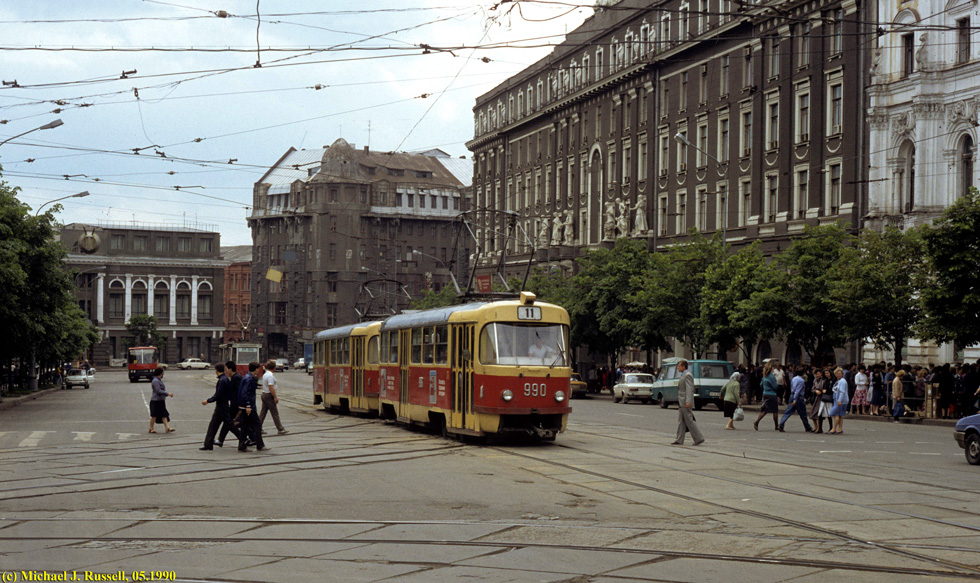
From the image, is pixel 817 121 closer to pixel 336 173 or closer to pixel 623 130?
pixel 623 130

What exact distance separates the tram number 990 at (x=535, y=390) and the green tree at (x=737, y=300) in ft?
74.0

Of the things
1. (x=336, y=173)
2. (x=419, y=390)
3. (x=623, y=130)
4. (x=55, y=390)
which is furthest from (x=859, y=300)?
(x=336, y=173)

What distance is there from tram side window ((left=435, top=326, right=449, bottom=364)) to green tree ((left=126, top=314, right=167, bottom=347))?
328 feet

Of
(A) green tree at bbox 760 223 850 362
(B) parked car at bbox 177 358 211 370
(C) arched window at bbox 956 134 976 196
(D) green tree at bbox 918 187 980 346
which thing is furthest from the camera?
(B) parked car at bbox 177 358 211 370

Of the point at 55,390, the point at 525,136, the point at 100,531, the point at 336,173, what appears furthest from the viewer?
the point at 336,173

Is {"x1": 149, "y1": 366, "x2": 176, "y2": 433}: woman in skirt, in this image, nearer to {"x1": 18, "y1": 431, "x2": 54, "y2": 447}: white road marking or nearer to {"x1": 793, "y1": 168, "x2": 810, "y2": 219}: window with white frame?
{"x1": 18, "y1": 431, "x2": 54, "y2": 447}: white road marking

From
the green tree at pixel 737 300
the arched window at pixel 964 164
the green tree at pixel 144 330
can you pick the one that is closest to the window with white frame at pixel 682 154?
the green tree at pixel 737 300

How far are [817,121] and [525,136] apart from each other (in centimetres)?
3826

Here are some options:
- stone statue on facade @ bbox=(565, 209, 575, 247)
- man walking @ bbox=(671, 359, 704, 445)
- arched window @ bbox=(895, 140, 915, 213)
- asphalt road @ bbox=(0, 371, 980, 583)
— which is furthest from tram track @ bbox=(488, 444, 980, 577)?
stone statue on facade @ bbox=(565, 209, 575, 247)

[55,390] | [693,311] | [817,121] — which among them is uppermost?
[817,121]

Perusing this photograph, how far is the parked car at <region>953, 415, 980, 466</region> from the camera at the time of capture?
19.5 metres

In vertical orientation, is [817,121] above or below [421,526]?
above

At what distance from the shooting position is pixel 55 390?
67.9m

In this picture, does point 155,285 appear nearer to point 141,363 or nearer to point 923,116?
point 141,363
